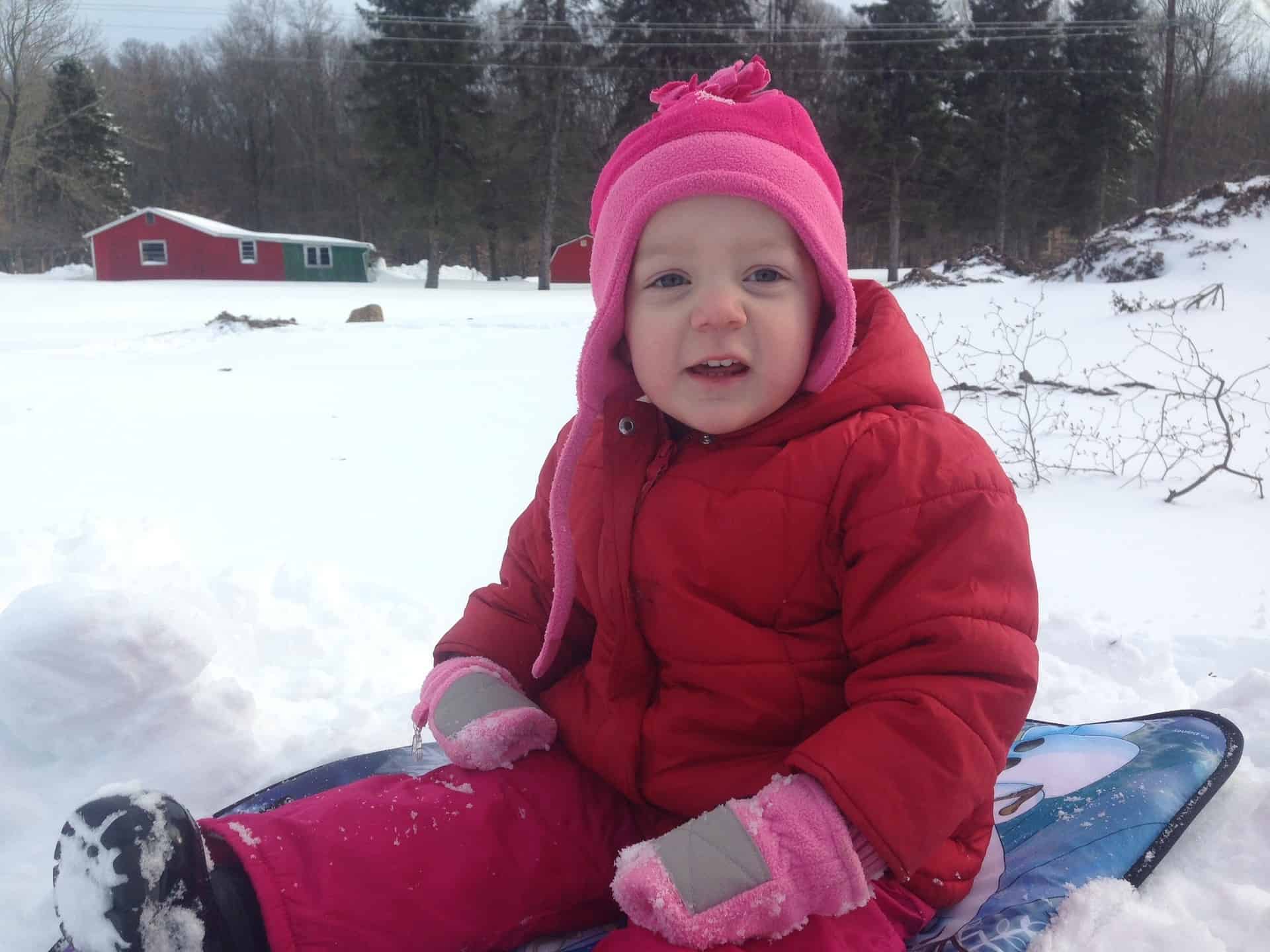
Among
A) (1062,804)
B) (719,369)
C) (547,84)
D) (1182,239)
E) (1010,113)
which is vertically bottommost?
(1062,804)

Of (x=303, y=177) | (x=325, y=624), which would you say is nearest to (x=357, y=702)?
(x=325, y=624)

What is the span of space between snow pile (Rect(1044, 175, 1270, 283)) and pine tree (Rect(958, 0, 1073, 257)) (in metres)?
15.4

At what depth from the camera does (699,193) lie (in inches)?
50.5

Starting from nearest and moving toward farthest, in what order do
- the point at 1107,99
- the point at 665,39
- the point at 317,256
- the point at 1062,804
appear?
1. the point at 1062,804
2. the point at 665,39
3. the point at 1107,99
4. the point at 317,256

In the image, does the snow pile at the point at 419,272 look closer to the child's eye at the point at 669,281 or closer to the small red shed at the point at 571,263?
the small red shed at the point at 571,263

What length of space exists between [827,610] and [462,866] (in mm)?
597

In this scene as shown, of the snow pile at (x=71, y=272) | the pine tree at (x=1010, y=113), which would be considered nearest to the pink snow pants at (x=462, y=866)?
the pine tree at (x=1010, y=113)

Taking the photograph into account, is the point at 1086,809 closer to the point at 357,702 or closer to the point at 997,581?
the point at 997,581

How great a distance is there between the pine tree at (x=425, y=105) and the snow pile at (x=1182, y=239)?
1615 cm

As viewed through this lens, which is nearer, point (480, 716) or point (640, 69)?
point (480, 716)

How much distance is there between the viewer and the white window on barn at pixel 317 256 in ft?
87.6

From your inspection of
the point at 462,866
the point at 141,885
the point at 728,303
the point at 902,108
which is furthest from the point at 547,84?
the point at 141,885

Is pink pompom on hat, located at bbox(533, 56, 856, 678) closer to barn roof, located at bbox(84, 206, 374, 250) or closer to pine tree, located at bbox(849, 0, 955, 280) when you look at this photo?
pine tree, located at bbox(849, 0, 955, 280)

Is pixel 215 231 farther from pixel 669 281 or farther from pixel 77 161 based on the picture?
pixel 669 281
